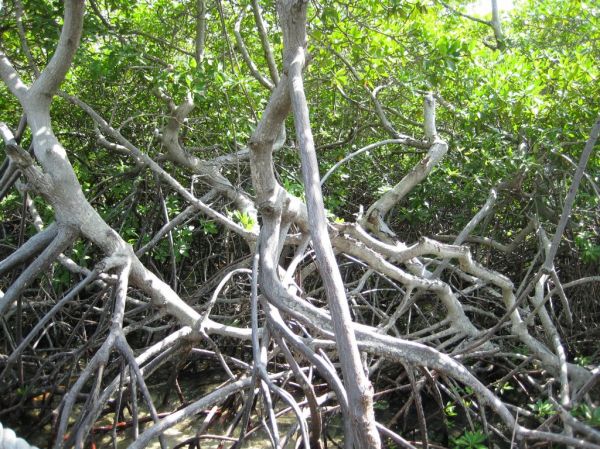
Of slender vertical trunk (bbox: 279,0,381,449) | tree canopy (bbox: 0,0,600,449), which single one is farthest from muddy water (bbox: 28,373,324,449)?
slender vertical trunk (bbox: 279,0,381,449)

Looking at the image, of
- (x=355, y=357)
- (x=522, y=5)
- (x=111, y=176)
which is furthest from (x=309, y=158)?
(x=522, y=5)

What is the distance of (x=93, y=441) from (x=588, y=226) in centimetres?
290

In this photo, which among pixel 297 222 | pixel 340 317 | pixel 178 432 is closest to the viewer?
pixel 340 317

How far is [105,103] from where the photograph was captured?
4332 mm

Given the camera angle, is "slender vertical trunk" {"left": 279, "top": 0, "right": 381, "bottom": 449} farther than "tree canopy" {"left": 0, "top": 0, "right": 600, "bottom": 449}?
No

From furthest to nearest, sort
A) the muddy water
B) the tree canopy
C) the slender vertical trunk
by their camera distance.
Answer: the muddy water → the tree canopy → the slender vertical trunk

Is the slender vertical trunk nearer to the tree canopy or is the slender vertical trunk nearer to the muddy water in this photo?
the tree canopy

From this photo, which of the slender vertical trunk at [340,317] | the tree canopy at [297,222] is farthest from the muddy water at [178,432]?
the slender vertical trunk at [340,317]

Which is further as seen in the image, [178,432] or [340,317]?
[178,432]

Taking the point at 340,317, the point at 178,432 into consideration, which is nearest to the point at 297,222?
the point at 340,317

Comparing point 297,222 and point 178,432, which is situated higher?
point 297,222

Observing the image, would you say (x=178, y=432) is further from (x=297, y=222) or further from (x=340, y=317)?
(x=340, y=317)

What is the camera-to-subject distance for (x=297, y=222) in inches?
105

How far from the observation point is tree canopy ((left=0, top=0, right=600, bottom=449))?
226cm
